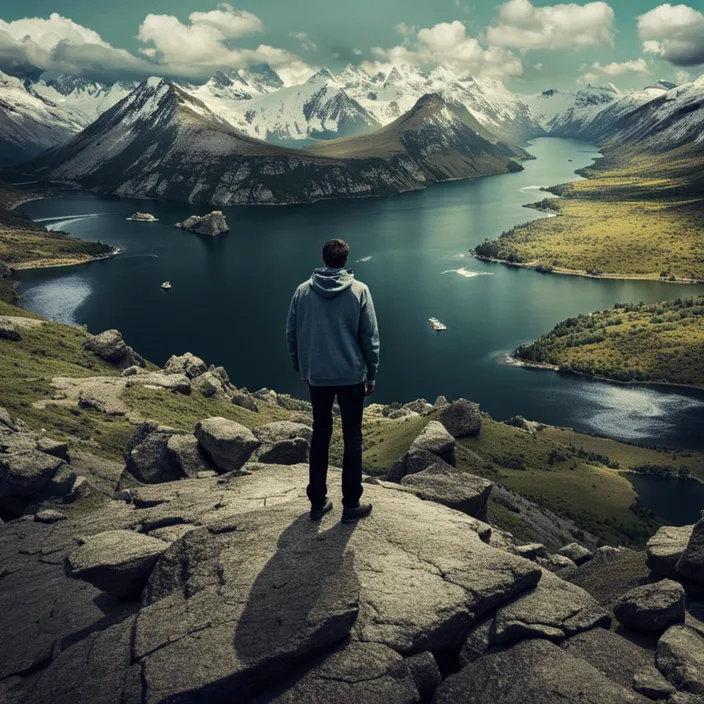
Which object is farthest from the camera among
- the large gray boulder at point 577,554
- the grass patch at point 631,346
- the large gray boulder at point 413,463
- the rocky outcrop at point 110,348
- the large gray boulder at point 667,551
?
the grass patch at point 631,346

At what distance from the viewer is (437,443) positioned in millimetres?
30016

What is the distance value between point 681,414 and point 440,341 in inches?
2168

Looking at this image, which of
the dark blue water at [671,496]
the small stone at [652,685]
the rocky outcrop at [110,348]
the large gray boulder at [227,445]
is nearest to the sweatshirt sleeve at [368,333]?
the small stone at [652,685]

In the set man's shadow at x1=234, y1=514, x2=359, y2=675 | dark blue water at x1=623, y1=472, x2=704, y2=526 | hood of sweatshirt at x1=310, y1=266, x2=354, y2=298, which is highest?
hood of sweatshirt at x1=310, y1=266, x2=354, y2=298

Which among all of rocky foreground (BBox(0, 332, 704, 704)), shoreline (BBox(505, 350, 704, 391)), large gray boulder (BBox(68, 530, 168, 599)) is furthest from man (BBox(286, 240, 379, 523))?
shoreline (BBox(505, 350, 704, 391))

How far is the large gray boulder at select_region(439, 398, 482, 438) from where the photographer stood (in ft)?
210

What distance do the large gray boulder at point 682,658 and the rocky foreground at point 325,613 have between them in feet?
0.12

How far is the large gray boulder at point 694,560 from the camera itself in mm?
14156

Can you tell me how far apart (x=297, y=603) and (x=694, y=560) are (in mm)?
10374

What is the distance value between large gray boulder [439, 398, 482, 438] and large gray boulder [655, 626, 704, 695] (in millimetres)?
51540

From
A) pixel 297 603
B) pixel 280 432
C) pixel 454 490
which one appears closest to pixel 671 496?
pixel 280 432

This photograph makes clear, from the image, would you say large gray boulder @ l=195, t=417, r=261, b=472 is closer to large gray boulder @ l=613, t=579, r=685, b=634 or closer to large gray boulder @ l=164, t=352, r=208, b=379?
large gray boulder @ l=613, t=579, r=685, b=634

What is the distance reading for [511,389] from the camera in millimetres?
119875

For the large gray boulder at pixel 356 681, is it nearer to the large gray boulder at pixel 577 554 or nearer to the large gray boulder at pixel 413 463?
the large gray boulder at pixel 413 463
